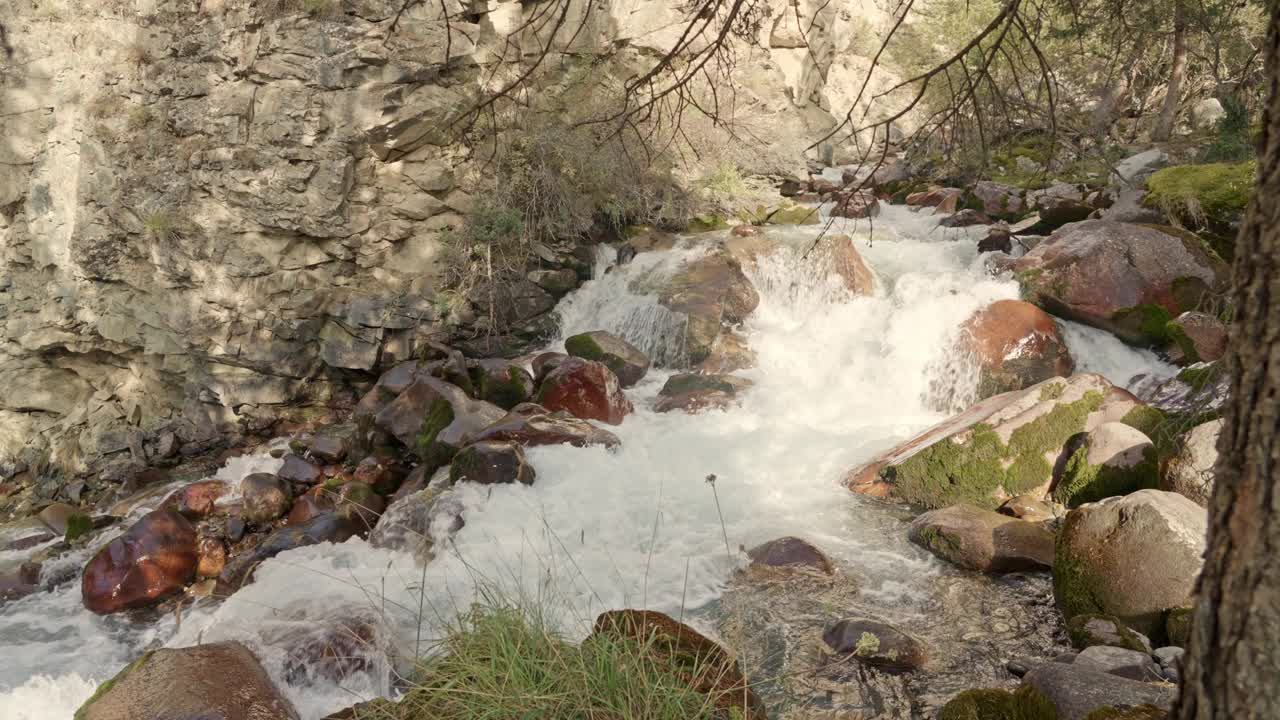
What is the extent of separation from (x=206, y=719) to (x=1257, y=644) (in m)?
3.31

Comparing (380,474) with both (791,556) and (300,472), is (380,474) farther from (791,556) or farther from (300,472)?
(791,556)

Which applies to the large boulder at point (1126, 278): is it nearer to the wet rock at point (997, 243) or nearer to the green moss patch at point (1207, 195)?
the green moss patch at point (1207, 195)

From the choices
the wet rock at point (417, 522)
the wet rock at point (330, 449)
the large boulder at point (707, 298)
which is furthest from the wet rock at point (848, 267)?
the wet rock at point (330, 449)

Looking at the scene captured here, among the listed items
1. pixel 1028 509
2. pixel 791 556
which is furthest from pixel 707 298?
pixel 791 556

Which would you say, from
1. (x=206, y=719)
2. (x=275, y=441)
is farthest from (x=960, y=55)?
(x=275, y=441)

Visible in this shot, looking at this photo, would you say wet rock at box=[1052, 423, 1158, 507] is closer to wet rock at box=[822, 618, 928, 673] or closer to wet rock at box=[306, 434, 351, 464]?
wet rock at box=[822, 618, 928, 673]

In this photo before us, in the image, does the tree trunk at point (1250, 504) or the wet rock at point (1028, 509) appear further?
the wet rock at point (1028, 509)

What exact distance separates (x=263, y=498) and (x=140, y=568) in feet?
4.63

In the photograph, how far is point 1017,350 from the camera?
7.74 m

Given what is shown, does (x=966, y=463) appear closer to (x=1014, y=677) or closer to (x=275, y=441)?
(x=1014, y=677)

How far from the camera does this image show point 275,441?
32.8 feet

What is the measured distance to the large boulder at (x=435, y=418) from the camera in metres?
7.11

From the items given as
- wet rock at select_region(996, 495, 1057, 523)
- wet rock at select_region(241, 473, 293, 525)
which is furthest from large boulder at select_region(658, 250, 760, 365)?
wet rock at select_region(241, 473, 293, 525)

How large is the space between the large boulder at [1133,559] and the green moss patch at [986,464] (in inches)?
61.2
